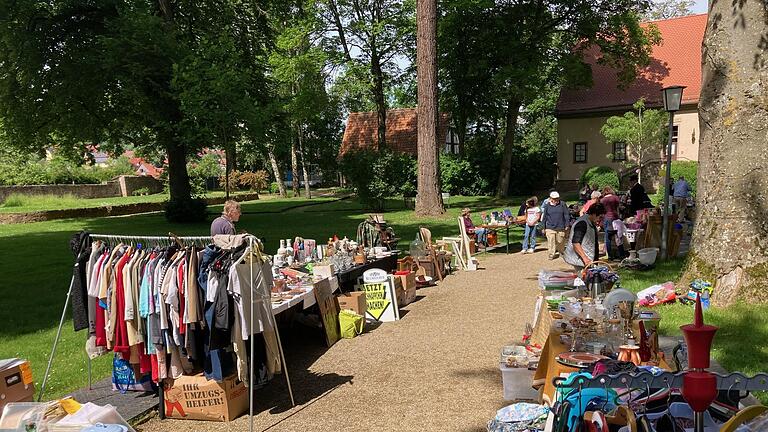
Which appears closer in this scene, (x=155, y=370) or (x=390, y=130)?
(x=155, y=370)

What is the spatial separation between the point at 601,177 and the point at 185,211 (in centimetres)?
2053

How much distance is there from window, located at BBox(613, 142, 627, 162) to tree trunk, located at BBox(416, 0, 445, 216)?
622 inches

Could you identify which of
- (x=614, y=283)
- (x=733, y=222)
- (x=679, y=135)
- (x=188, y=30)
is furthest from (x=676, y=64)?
(x=614, y=283)

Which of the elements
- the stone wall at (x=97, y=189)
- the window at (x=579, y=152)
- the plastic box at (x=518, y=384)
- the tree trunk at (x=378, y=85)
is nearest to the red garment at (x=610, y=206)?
the plastic box at (x=518, y=384)

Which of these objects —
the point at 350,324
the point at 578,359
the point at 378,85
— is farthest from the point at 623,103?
the point at 578,359

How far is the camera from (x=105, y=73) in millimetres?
20047

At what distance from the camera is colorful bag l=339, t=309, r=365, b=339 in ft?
26.5

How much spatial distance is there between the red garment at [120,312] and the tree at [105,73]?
1315 cm

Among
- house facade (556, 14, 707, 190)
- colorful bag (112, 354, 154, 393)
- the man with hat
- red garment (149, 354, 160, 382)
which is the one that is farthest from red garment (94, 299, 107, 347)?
house facade (556, 14, 707, 190)

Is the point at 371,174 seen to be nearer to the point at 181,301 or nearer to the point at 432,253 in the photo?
the point at 432,253

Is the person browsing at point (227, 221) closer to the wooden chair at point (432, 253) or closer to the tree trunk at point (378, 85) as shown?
the wooden chair at point (432, 253)

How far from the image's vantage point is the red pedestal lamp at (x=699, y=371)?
2223 mm

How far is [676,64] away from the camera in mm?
32656

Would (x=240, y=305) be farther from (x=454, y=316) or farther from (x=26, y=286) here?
(x=26, y=286)
